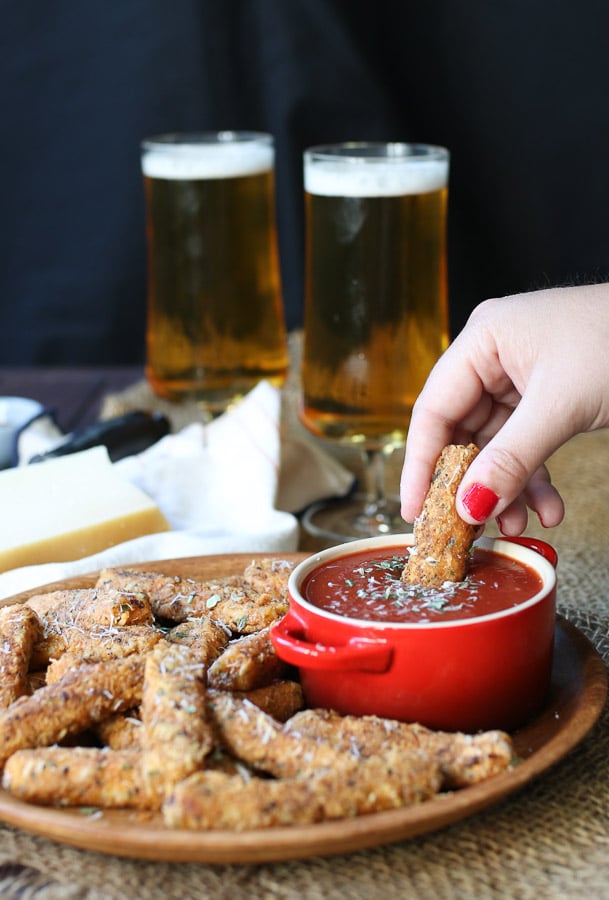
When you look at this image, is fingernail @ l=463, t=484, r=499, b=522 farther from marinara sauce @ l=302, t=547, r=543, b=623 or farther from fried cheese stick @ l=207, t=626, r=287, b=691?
fried cheese stick @ l=207, t=626, r=287, b=691

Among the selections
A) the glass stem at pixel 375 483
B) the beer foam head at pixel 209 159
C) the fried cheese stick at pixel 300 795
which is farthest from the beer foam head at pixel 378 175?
the fried cheese stick at pixel 300 795

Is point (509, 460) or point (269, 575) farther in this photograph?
point (269, 575)

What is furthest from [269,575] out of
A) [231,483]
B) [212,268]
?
[212,268]

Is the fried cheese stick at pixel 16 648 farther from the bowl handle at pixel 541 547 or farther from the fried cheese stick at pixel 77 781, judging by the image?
the bowl handle at pixel 541 547

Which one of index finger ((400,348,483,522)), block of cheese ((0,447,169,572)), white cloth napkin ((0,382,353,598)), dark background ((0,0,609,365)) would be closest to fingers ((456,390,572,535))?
index finger ((400,348,483,522))

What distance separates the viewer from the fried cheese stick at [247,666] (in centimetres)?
106

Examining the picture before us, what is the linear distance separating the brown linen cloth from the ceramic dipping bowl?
0.09 m

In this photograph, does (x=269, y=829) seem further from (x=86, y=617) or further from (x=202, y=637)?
(x=86, y=617)

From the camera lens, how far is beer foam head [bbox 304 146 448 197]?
1.71 m

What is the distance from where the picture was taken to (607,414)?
3.86 ft

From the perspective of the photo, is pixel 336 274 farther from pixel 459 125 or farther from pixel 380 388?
pixel 459 125

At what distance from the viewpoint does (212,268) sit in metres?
2.09

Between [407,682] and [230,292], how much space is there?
4.02ft

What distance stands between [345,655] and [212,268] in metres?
1.23
